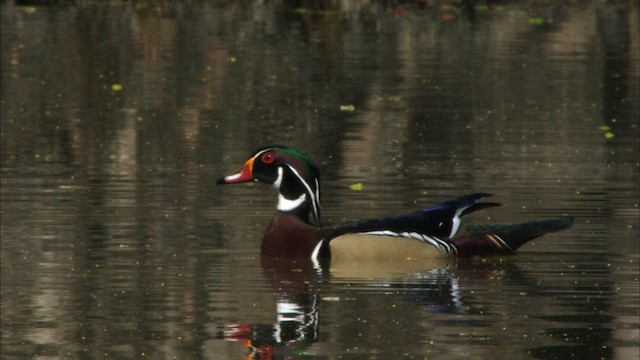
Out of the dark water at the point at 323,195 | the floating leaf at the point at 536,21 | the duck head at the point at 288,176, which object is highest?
the duck head at the point at 288,176

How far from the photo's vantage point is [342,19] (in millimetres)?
42875

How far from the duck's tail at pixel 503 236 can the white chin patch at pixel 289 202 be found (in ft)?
3.59

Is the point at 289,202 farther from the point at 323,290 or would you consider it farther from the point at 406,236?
the point at 323,290

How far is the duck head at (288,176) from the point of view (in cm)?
1341

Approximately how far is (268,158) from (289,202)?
409 millimetres

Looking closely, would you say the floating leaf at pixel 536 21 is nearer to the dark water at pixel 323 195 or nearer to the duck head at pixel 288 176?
the dark water at pixel 323 195

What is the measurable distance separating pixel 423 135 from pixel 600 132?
1.88 m

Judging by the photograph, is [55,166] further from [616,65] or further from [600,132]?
[616,65]

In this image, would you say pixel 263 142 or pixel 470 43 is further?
pixel 470 43

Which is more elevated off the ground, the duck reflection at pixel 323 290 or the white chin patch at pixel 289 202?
the white chin patch at pixel 289 202

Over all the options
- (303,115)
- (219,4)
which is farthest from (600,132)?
(219,4)

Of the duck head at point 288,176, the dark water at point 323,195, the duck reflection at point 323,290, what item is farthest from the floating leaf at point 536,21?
the duck reflection at point 323,290

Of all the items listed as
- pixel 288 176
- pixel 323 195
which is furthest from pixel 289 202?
pixel 323 195

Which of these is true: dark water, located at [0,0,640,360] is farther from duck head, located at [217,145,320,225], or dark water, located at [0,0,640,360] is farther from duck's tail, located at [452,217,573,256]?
duck head, located at [217,145,320,225]
